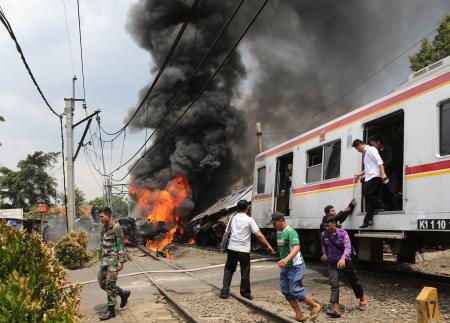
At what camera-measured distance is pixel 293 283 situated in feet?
18.7

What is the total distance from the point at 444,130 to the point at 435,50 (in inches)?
625

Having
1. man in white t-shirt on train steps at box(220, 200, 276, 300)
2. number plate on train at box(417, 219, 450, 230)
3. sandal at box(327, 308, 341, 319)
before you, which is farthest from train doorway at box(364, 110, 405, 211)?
sandal at box(327, 308, 341, 319)

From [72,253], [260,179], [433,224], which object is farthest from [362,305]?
[72,253]

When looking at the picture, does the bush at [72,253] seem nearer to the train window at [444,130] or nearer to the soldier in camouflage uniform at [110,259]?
the soldier in camouflage uniform at [110,259]

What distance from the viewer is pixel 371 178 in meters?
7.42

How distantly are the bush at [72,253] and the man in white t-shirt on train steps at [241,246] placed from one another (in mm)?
8550

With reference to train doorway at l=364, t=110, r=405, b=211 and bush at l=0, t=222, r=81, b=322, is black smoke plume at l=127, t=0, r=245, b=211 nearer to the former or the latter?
train doorway at l=364, t=110, r=405, b=211

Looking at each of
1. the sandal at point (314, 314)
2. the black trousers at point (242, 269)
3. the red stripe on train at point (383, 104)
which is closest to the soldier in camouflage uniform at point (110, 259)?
the black trousers at point (242, 269)

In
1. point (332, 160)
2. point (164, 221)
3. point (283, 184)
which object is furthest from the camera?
point (164, 221)

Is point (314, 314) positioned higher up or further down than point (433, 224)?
further down

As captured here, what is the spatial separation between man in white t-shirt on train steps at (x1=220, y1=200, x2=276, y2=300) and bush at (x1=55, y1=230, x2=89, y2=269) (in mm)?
8550

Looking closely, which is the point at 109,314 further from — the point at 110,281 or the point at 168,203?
the point at 168,203

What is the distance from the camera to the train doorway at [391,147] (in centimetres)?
781

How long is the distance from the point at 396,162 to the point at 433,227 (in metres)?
2.16
